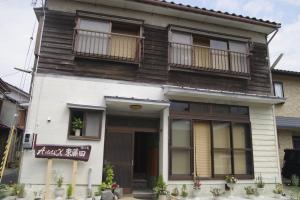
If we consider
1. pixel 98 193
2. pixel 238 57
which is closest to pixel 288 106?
pixel 238 57

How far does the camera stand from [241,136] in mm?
10656

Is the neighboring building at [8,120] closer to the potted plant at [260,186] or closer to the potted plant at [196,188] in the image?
the potted plant at [196,188]

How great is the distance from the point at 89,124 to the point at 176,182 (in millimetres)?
3637

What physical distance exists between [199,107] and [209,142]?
1.40m

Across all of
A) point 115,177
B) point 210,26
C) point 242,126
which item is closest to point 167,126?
point 115,177

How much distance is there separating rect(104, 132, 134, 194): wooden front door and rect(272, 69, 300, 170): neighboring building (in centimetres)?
995

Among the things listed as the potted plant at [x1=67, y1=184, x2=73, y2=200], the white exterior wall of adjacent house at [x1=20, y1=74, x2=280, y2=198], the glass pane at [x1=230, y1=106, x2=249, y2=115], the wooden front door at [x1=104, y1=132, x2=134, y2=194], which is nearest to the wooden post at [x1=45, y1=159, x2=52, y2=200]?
the white exterior wall of adjacent house at [x1=20, y1=74, x2=280, y2=198]

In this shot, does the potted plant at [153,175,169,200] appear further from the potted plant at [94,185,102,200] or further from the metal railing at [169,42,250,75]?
the metal railing at [169,42,250,75]

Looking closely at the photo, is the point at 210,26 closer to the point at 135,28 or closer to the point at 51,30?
the point at 135,28

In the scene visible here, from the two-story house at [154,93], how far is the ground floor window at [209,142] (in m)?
0.04

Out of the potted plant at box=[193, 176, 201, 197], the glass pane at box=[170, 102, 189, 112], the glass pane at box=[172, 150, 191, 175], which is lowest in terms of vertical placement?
the potted plant at box=[193, 176, 201, 197]

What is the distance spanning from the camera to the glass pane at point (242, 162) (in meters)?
10.3

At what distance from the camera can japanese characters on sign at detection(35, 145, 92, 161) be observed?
26.2 ft

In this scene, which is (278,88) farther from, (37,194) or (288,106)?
(37,194)
